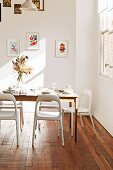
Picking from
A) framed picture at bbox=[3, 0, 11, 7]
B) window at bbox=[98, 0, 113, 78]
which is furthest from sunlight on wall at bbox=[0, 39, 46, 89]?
window at bbox=[98, 0, 113, 78]

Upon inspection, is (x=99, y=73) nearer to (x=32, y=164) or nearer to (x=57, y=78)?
(x=57, y=78)

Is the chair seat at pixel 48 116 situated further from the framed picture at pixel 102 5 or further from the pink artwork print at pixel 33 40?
the pink artwork print at pixel 33 40

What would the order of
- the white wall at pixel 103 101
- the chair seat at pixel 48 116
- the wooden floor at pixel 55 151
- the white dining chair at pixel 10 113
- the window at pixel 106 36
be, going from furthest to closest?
the window at pixel 106 36 → the white wall at pixel 103 101 → the chair seat at pixel 48 116 → the white dining chair at pixel 10 113 → the wooden floor at pixel 55 151

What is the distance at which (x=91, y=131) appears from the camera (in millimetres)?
5828

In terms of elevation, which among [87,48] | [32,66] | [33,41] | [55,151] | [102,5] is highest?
[102,5]

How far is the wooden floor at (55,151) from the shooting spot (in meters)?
4.02

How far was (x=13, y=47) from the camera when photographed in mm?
7285

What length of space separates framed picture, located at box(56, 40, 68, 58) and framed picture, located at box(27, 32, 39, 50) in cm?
48

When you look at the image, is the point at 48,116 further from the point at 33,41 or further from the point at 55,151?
the point at 33,41

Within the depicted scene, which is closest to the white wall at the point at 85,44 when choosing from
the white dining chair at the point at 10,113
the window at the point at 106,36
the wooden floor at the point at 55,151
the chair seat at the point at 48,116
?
the window at the point at 106,36

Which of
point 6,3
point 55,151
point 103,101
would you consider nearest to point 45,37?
point 6,3

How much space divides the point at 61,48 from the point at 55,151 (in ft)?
10.8

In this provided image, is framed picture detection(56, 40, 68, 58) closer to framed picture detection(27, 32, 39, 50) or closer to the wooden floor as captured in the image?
framed picture detection(27, 32, 39, 50)

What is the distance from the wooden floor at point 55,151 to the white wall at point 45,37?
1.64 m
